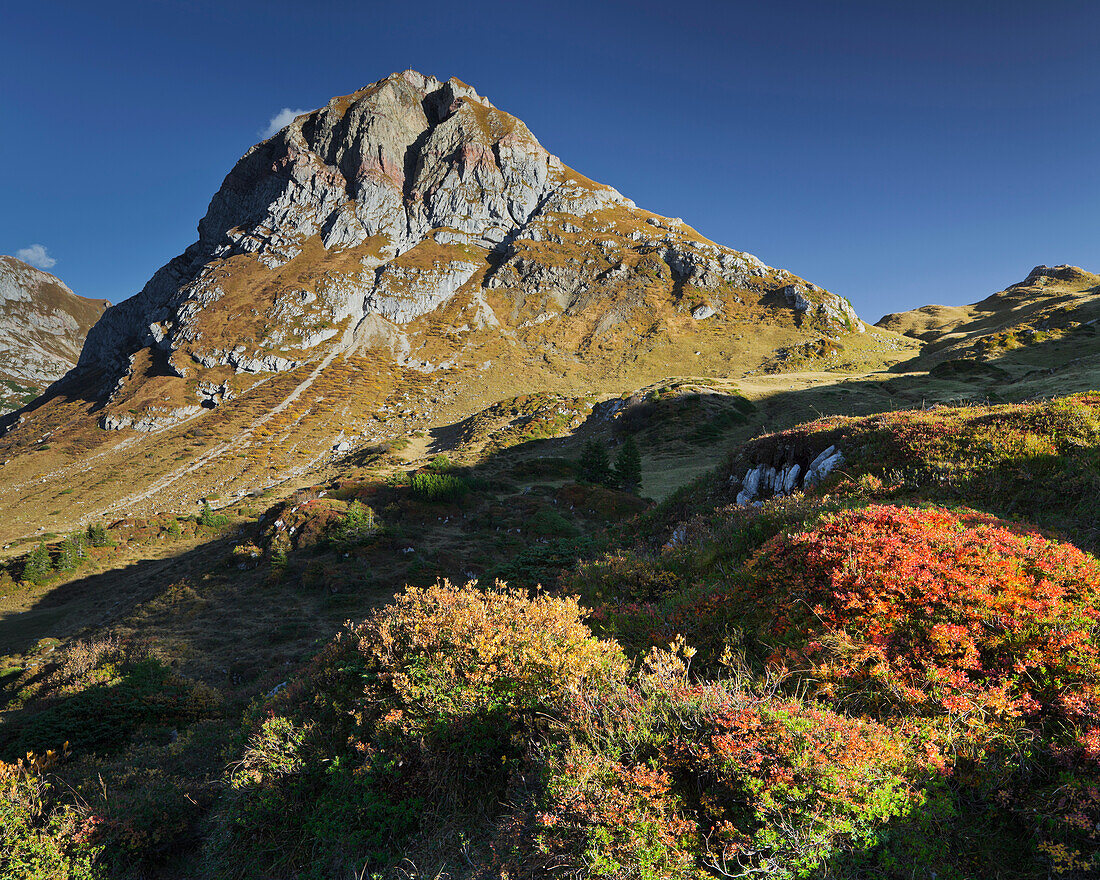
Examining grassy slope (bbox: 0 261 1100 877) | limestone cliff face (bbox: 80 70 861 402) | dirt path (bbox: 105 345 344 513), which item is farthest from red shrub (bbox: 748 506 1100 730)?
limestone cliff face (bbox: 80 70 861 402)

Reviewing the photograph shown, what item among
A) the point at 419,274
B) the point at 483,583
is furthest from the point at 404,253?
the point at 483,583

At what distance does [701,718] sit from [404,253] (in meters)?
132

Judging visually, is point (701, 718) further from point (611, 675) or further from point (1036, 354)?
point (1036, 354)

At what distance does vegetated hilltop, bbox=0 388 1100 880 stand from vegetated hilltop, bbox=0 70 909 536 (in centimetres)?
5976

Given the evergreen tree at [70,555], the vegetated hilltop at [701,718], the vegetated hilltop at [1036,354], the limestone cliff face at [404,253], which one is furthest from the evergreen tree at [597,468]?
the limestone cliff face at [404,253]

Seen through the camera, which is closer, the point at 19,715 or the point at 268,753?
the point at 268,753

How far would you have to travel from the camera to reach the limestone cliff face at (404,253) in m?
101

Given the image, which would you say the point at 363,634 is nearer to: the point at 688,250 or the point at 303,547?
the point at 303,547

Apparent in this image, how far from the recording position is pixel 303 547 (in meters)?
23.5

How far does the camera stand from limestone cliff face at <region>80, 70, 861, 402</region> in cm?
10069

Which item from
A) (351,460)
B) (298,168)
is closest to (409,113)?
(298,168)

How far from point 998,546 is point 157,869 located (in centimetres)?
1171

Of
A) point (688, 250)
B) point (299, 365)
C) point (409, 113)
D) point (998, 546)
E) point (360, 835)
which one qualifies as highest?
point (409, 113)

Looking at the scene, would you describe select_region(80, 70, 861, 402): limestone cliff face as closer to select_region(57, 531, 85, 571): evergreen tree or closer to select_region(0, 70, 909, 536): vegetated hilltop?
select_region(0, 70, 909, 536): vegetated hilltop
